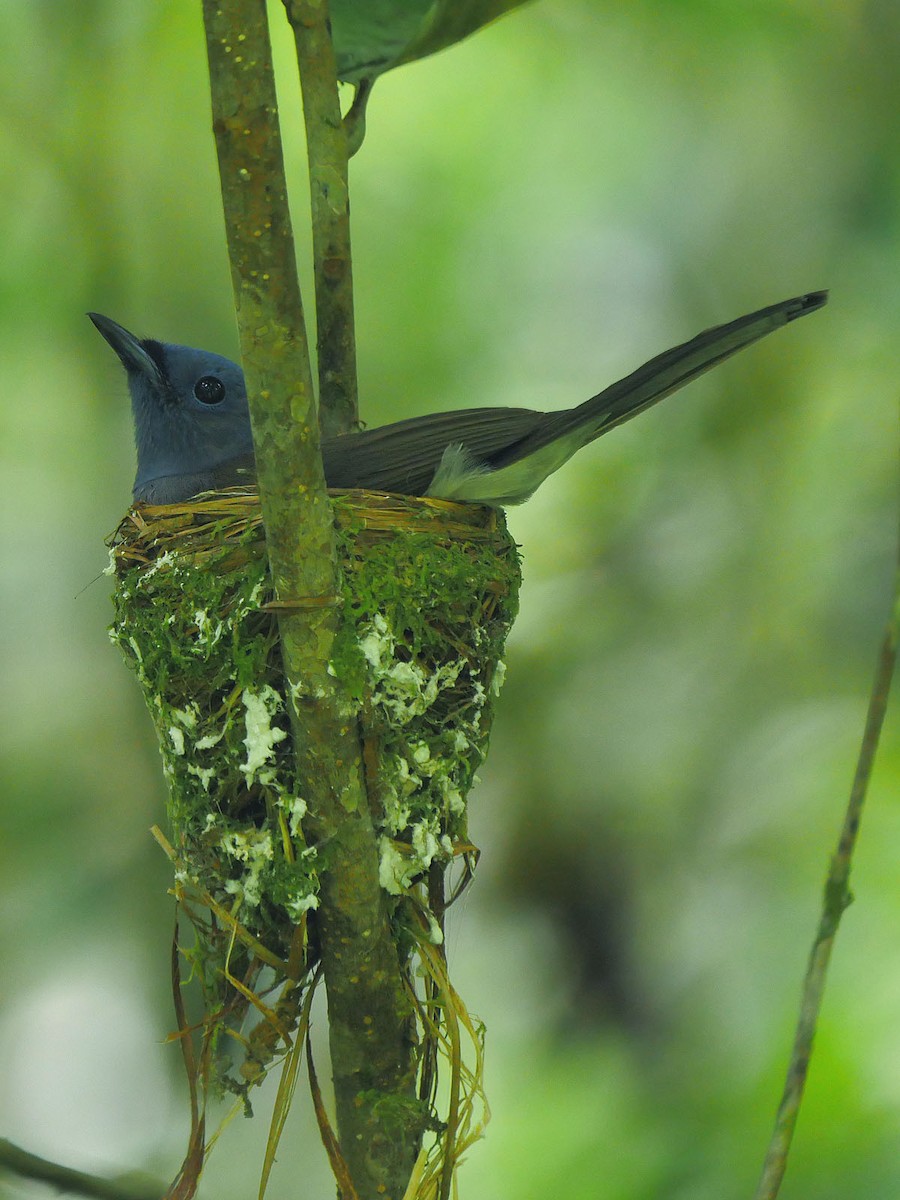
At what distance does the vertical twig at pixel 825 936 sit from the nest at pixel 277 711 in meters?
1.00

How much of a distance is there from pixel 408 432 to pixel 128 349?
1.27 m

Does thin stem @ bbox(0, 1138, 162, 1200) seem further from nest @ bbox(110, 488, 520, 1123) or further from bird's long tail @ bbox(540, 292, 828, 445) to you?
bird's long tail @ bbox(540, 292, 828, 445)

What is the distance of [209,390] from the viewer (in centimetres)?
423

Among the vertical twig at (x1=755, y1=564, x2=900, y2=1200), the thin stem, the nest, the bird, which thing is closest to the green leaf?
the bird

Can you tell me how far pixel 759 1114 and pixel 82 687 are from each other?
3.13 m

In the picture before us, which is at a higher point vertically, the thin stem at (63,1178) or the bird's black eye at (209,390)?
the bird's black eye at (209,390)

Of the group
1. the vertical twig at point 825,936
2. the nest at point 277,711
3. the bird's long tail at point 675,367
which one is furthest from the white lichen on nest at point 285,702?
the vertical twig at point 825,936

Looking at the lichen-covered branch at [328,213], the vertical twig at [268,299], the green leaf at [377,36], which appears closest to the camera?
the vertical twig at [268,299]

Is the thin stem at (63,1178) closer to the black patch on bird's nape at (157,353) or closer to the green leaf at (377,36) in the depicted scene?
the black patch on bird's nape at (157,353)

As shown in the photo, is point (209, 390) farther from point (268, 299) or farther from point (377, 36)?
point (268, 299)

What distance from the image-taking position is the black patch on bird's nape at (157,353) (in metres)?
4.19

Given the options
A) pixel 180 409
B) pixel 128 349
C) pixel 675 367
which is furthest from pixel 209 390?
pixel 675 367

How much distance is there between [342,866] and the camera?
2607 millimetres

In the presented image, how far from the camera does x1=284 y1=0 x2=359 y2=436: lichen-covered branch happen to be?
2.76m
